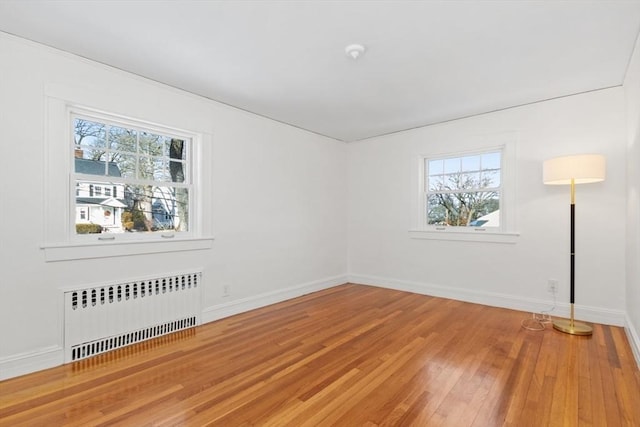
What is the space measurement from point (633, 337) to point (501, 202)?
1.76 metres

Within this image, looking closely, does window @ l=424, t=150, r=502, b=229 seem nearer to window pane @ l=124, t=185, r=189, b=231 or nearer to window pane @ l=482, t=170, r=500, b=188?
window pane @ l=482, t=170, r=500, b=188

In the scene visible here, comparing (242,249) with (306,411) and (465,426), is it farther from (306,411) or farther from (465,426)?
(465,426)

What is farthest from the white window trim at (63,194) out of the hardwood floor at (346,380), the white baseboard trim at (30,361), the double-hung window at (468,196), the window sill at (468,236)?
the double-hung window at (468,196)

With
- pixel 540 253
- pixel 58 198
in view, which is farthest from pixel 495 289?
pixel 58 198

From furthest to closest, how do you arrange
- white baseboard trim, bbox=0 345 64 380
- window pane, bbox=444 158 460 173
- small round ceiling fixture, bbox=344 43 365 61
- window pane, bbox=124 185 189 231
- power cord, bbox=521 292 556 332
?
window pane, bbox=444 158 460 173 < power cord, bbox=521 292 556 332 < window pane, bbox=124 185 189 231 < small round ceiling fixture, bbox=344 43 365 61 < white baseboard trim, bbox=0 345 64 380

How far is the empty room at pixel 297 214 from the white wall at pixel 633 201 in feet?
0.15

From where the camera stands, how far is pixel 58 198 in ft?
7.88

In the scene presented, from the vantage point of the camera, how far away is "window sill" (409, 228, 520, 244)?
3.71m

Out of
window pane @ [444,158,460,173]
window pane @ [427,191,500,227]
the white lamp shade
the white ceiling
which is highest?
the white ceiling

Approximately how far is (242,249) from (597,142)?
4.03m

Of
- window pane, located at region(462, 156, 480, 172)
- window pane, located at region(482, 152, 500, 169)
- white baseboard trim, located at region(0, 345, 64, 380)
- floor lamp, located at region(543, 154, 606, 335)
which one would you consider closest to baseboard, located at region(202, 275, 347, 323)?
white baseboard trim, located at region(0, 345, 64, 380)

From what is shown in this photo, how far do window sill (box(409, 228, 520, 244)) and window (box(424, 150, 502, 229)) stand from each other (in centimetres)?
14

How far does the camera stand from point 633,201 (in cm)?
261

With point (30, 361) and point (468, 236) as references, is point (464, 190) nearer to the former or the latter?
point (468, 236)
